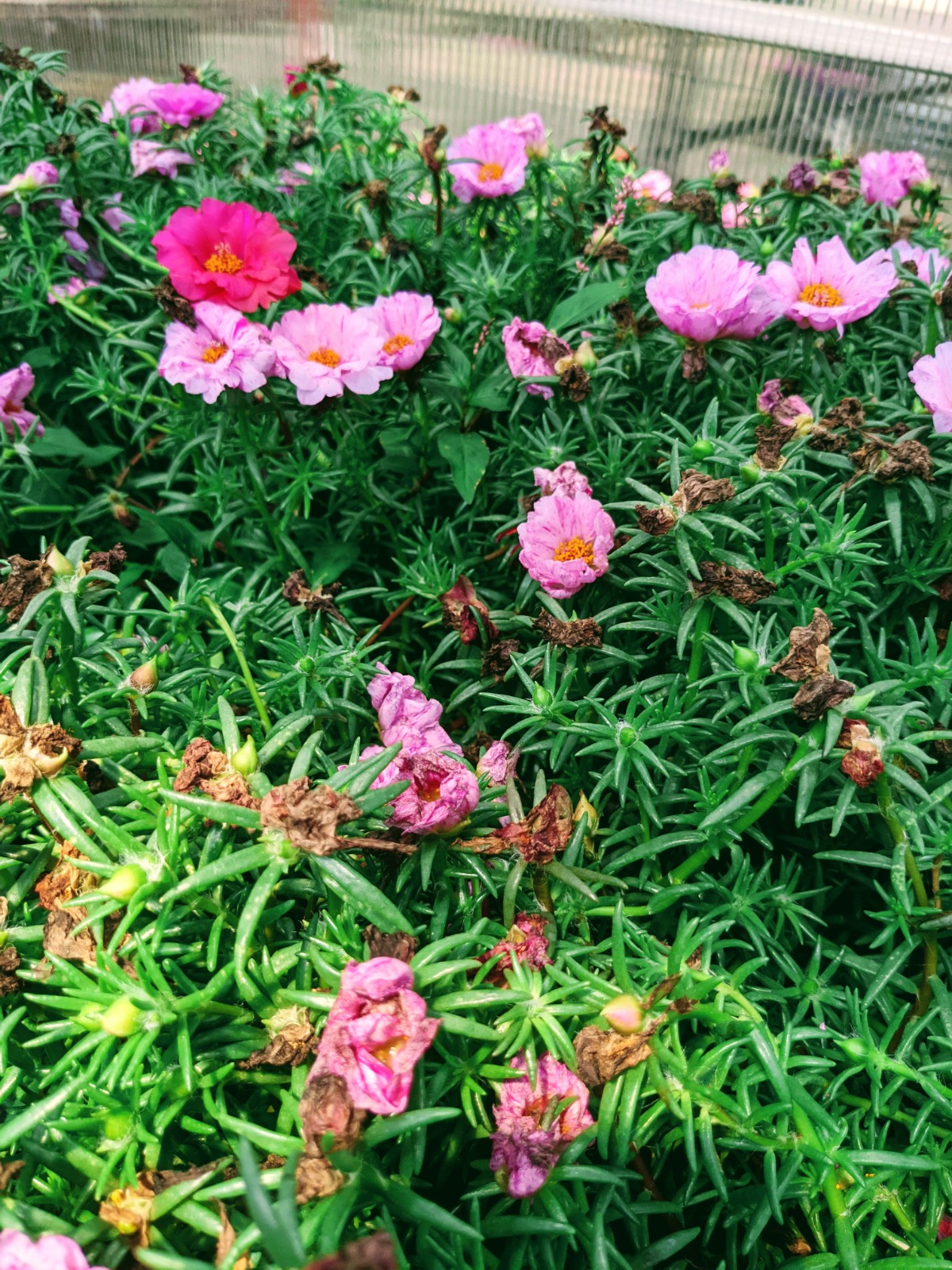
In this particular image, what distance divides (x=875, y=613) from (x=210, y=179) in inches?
73.7

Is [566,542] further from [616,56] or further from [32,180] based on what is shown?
[616,56]

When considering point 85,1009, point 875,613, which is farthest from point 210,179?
point 85,1009

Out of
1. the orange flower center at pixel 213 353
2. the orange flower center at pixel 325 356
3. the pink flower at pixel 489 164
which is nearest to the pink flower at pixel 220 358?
the orange flower center at pixel 213 353

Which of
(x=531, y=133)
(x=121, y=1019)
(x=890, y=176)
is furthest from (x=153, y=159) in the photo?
(x=121, y=1019)

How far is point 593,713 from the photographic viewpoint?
1261 mm

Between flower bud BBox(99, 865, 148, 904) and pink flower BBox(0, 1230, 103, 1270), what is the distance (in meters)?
0.28

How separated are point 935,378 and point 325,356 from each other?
1011 millimetres

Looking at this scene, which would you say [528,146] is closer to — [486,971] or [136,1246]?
[486,971]

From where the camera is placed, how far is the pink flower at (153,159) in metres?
2.02

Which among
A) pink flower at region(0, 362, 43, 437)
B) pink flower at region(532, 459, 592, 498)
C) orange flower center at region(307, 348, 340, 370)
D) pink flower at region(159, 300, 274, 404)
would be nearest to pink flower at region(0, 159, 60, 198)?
pink flower at region(0, 362, 43, 437)

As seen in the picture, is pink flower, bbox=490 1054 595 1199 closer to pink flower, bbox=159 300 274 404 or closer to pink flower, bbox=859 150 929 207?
pink flower, bbox=159 300 274 404

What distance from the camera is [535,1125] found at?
823 mm

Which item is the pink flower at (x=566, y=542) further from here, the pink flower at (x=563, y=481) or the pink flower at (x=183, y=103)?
the pink flower at (x=183, y=103)

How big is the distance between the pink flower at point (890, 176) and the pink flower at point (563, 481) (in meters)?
1.36
